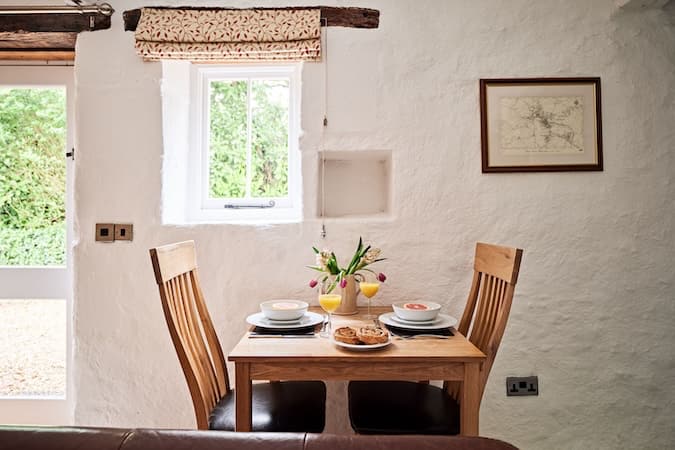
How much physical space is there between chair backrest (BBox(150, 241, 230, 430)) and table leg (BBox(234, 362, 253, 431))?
0.20m

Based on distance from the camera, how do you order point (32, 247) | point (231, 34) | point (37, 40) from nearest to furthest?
1. point (231, 34)
2. point (37, 40)
3. point (32, 247)

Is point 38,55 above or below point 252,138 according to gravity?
above

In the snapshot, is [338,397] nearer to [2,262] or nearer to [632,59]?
[2,262]

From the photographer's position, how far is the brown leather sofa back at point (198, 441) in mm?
637

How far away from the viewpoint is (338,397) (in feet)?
6.33

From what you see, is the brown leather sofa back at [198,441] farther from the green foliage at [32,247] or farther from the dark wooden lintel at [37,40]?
the dark wooden lintel at [37,40]

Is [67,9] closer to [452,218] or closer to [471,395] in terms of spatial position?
[452,218]

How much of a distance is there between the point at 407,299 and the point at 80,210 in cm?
158

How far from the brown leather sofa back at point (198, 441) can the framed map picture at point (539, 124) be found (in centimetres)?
151

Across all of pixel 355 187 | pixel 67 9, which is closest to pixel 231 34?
pixel 67 9

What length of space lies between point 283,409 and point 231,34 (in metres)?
1.62

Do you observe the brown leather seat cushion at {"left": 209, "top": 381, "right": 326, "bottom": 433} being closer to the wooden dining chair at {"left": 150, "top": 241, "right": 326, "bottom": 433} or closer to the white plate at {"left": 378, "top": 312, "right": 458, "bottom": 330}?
the wooden dining chair at {"left": 150, "top": 241, "right": 326, "bottom": 433}

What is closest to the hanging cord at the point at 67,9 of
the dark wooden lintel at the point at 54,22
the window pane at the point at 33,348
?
the dark wooden lintel at the point at 54,22

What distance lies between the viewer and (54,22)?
→ 1973 mm
